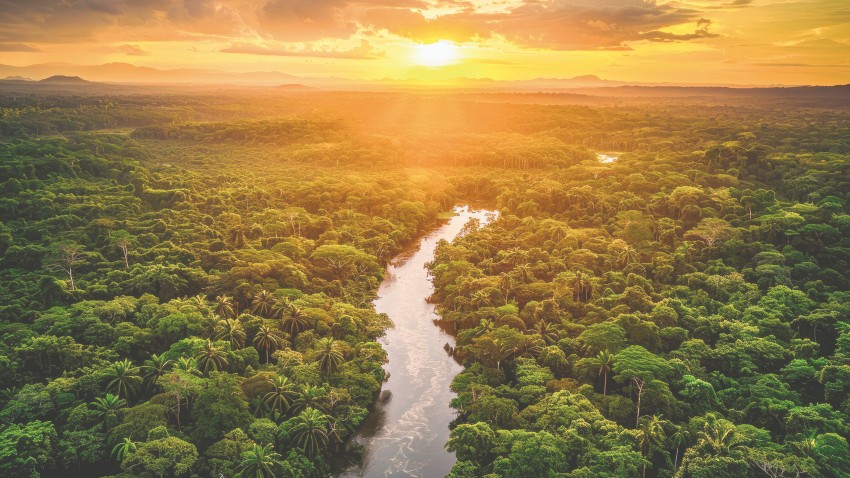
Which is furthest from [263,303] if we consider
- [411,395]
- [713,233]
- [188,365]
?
[713,233]

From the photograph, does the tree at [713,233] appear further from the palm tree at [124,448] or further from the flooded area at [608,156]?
the flooded area at [608,156]

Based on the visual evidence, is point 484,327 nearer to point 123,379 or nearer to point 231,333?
point 231,333

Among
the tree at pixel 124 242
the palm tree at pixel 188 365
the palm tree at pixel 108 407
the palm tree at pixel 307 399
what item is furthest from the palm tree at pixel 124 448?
the tree at pixel 124 242

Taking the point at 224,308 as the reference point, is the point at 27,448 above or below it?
below

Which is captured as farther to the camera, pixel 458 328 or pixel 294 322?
pixel 458 328

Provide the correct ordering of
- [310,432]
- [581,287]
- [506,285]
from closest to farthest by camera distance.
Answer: [310,432], [581,287], [506,285]

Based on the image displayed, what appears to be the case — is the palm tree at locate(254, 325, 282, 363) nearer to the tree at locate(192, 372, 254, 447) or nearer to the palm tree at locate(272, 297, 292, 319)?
the palm tree at locate(272, 297, 292, 319)

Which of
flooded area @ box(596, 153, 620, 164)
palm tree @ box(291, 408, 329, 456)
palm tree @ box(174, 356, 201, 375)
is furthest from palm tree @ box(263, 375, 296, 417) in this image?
flooded area @ box(596, 153, 620, 164)
